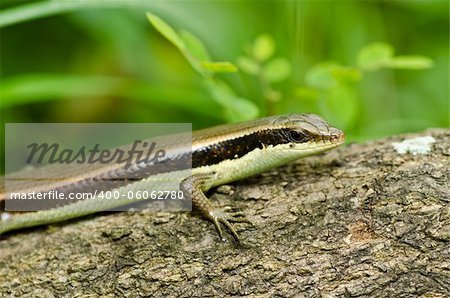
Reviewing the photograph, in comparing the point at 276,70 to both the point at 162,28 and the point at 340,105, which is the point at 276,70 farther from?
the point at 162,28

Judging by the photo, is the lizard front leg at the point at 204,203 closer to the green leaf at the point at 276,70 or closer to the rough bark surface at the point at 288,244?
the rough bark surface at the point at 288,244

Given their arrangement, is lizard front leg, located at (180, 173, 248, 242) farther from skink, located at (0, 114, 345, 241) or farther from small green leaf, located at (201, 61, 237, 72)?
small green leaf, located at (201, 61, 237, 72)

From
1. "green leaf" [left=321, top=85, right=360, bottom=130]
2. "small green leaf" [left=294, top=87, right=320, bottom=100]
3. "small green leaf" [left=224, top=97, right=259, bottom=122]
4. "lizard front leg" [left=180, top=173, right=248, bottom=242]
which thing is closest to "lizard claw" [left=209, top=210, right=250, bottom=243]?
"lizard front leg" [left=180, top=173, right=248, bottom=242]

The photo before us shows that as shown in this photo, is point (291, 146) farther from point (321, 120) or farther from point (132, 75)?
point (132, 75)

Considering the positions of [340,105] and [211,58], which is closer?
[340,105]

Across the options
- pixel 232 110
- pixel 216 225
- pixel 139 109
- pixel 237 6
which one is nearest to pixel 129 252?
pixel 216 225

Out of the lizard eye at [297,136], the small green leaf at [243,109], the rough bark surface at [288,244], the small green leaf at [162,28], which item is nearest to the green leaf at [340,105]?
the rough bark surface at [288,244]

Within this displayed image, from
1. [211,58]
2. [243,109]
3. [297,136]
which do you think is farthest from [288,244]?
[211,58]
